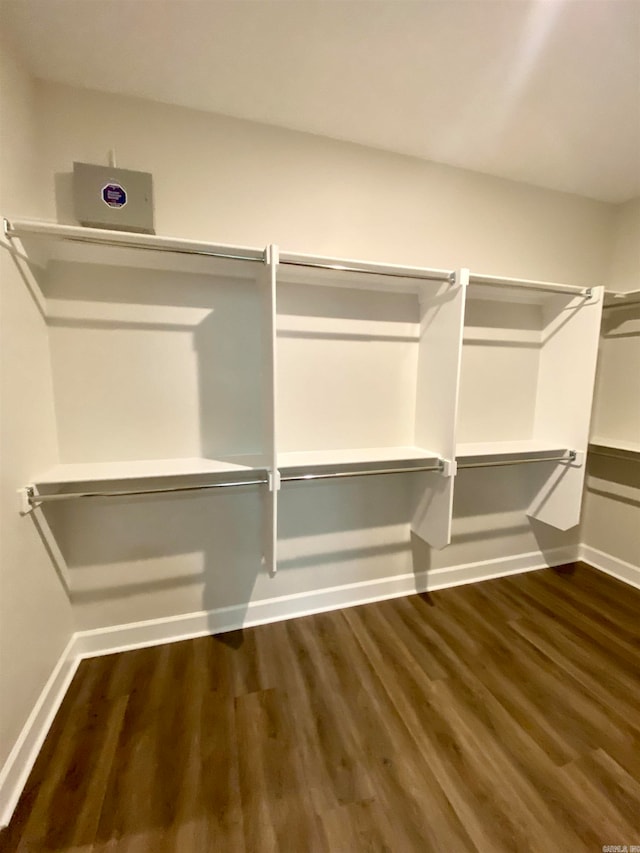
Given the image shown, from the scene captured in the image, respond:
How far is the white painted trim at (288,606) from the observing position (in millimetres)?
1938

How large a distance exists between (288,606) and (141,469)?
3.81ft

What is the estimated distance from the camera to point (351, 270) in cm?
175

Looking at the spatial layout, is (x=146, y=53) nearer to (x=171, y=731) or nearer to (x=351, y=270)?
(x=351, y=270)

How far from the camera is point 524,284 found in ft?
6.63

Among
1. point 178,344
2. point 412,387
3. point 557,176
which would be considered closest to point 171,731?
point 178,344

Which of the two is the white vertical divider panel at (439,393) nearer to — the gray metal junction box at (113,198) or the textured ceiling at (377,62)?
the textured ceiling at (377,62)

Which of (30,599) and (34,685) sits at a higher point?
(30,599)

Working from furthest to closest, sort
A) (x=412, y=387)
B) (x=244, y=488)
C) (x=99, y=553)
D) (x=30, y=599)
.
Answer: (x=412, y=387)
(x=244, y=488)
(x=99, y=553)
(x=30, y=599)

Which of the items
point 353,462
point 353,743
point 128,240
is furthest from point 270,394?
point 353,743

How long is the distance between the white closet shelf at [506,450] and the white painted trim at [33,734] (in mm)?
2170

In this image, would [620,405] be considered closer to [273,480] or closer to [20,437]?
[273,480]

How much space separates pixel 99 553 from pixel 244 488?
0.76m

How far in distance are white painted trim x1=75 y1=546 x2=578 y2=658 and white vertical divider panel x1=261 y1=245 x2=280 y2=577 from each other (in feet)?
1.84

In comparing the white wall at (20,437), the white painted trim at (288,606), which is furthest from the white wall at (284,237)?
the white wall at (20,437)
